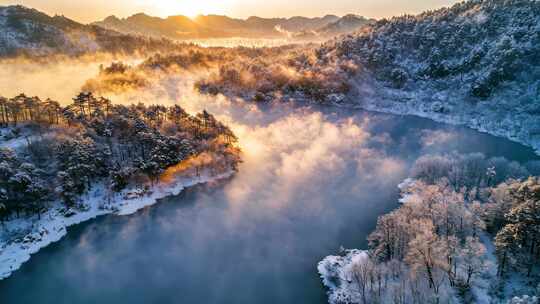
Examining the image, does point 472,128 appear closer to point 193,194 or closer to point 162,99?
point 193,194

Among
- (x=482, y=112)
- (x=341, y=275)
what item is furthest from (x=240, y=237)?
(x=482, y=112)

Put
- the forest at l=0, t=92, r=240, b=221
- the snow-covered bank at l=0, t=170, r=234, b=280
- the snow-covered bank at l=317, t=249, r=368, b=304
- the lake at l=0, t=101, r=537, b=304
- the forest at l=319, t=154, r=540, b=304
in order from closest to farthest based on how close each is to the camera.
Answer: the forest at l=319, t=154, r=540, b=304 → the snow-covered bank at l=317, t=249, r=368, b=304 → the lake at l=0, t=101, r=537, b=304 → the snow-covered bank at l=0, t=170, r=234, b=280 → the forest at l=0, t=92, r=240, b=221

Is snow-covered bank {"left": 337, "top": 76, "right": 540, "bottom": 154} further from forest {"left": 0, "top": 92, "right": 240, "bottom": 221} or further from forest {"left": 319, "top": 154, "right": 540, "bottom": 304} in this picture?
forest {"left": 0, "top": 92, "right": 240, "bottom": 221}

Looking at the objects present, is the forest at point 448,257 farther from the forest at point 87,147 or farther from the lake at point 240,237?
the forest at point 87,147

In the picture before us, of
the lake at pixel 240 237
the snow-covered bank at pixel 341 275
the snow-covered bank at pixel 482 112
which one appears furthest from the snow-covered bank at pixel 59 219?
the snow-covered bank at pixel 482 112

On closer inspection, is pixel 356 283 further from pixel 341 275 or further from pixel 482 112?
pixel 482 112

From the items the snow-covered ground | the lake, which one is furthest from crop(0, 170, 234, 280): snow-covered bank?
the snow-covered ground

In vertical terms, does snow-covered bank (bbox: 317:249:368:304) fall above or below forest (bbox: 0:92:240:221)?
below
